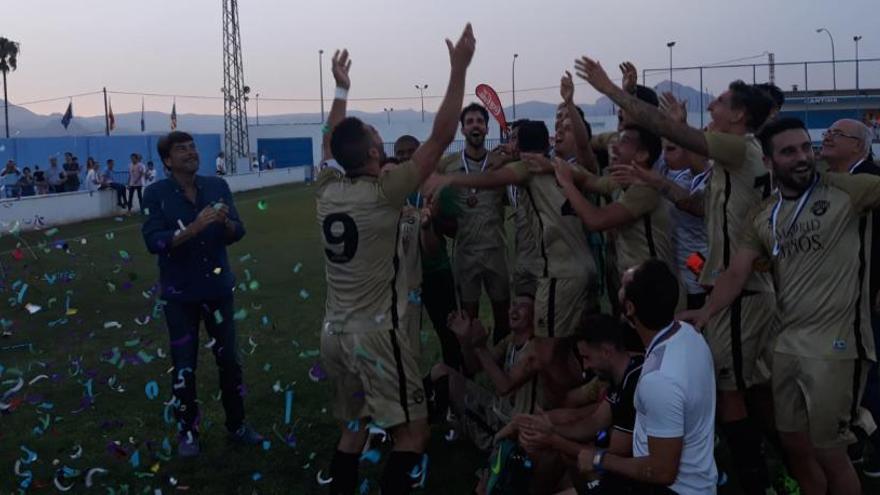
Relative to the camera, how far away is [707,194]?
5.05 metres

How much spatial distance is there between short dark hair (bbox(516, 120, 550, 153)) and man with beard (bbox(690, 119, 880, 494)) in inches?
70.6

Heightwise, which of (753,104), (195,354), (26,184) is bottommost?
(195,354)

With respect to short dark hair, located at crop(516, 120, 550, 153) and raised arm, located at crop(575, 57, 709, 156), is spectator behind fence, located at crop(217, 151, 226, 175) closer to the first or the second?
short dark hair, located at crop(516, 120, 550, 153)

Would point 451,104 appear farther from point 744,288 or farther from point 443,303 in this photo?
point 443,303

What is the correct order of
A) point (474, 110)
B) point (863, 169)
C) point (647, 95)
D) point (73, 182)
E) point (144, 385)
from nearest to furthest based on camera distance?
point (863, 169)
point (647, 95)
point (474, 110)
point (144, 385)
point (73, 182)

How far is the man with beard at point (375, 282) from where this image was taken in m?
4.67

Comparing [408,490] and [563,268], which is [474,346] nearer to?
[563,268]

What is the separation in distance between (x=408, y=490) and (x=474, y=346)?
1.33 metres

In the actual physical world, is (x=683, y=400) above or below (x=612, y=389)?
above

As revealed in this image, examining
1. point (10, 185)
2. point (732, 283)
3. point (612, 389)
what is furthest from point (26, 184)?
point (732, 283)

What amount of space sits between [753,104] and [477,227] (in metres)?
2.57

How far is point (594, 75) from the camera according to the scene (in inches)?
185

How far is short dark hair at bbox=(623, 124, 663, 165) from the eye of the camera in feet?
17.3

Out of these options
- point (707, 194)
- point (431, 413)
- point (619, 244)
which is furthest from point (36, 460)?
point (707, 194)
